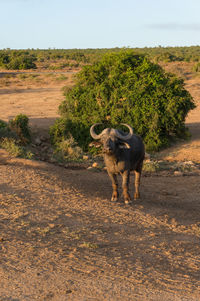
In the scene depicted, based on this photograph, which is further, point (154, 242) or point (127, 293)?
point (154, 242)

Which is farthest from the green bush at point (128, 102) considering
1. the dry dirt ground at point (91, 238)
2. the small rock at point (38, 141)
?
the dry dirt ground at point (91, 238)

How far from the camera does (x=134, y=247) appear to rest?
6961mm

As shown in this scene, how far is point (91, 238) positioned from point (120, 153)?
2809mm

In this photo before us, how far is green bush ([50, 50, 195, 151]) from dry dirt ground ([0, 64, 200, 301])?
503cm

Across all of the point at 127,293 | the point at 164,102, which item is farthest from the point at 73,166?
the point at 127,293

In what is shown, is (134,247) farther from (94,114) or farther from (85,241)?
(94,114)

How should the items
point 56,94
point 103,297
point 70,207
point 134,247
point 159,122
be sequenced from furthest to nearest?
point 56,94, point 159,122, point 70,207, point 134,247, point 103,297

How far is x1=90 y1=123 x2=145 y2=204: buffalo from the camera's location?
29.5 ft

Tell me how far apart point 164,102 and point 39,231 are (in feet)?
36.8

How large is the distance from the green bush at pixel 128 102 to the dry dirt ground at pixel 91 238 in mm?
5028

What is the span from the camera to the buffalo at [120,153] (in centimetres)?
899

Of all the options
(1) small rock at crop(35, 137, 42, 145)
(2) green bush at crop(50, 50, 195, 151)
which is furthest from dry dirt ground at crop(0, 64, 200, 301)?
(2) green bush at crop(50, 50, 195, 151)

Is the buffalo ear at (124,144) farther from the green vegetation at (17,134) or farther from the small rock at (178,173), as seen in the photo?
the green vegetation at (17,134)

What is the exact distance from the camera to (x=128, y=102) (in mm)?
17234
